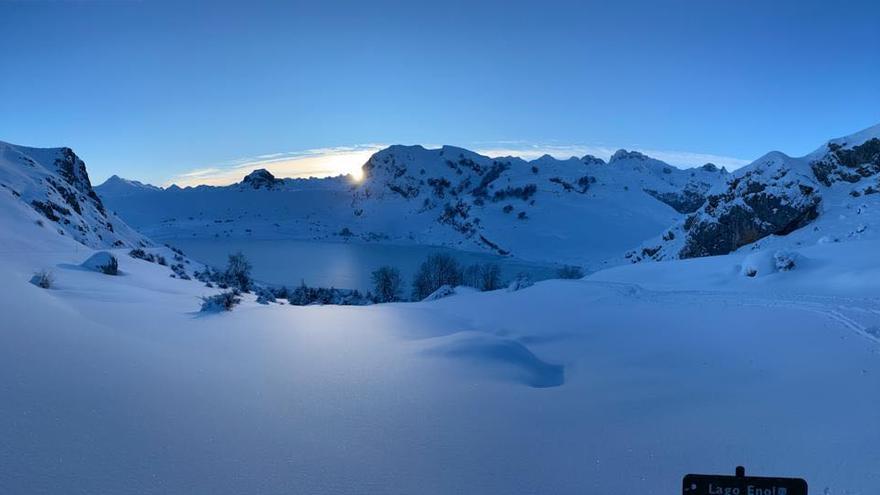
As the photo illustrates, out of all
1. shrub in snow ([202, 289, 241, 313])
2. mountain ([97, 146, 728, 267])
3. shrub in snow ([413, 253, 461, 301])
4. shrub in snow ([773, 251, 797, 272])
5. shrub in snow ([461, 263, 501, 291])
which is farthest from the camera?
mountain ([97, 146, 728, 267])

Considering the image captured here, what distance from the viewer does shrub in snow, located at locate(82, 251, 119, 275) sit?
13.1 meters

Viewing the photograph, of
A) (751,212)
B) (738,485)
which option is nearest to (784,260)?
(738,485)

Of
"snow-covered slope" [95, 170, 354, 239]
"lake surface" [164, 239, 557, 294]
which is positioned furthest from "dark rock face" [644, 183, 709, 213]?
"snow-covered slope" [95, 170, 354, 239]

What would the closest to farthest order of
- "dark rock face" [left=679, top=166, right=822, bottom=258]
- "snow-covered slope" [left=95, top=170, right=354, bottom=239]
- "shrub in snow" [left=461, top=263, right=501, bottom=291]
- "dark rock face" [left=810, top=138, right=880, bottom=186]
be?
"dark rock face" [left=679, top=166, right=822, bottom=258] → "dark rock face" [left=810, top=138, right=880, bottom=186] → "shrub in snow" [left=461, top=263, right=501, bottom=291] → "snow-covered slope" [left=95, top=170, right=354, bottom=239]

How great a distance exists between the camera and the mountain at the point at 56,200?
24.8 meters

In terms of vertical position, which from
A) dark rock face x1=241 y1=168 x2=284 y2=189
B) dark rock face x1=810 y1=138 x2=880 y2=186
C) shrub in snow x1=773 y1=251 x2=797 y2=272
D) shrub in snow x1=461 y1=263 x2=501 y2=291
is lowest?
shrub in snow x1=461 y1=263 x2=501 y2=291

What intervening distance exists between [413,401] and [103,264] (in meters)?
11.9

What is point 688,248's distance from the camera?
4034 centimetres

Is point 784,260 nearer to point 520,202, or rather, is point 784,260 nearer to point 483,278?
point 483,278

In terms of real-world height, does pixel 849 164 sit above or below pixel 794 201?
above

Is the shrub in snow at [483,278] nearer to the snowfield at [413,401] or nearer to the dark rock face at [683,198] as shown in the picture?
the snowfield at [413,401]

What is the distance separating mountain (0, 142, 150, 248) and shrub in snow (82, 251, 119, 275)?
7466 millimetres

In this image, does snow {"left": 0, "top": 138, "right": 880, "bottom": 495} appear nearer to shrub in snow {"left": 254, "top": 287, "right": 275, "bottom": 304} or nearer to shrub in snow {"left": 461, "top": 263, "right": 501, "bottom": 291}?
shrub in snow {"left": 254, "top": 287, "right": 275, "bottom": 304}

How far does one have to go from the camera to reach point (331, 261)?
3123 inches
